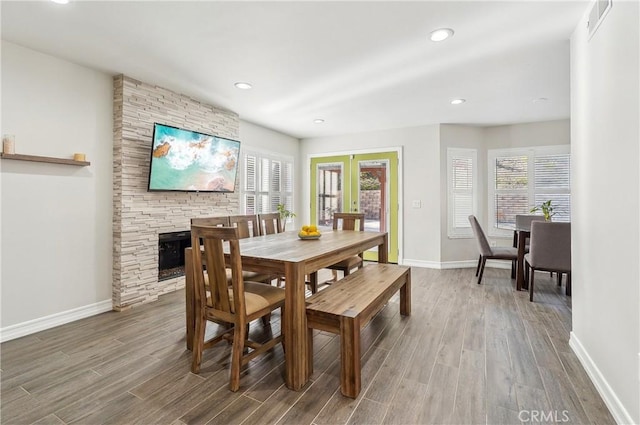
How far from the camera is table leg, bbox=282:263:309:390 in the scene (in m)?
1.87

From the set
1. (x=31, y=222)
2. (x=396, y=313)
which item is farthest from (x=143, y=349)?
(x=396, y=313)

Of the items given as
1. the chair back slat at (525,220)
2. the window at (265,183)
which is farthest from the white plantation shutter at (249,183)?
the chair back slat at (525,220)

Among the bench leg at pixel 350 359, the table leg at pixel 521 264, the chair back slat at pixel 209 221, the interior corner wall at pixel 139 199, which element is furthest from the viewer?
the table leg at pixel 521 264

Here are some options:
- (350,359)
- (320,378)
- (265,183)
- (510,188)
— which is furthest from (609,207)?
(265,183)

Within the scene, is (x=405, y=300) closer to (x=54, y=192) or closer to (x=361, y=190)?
(x=361, y=190)

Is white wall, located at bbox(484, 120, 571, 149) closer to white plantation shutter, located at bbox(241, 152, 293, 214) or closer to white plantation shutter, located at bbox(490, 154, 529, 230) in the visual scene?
white plantation shutter, located at bbox(490, 154, 529, 230)

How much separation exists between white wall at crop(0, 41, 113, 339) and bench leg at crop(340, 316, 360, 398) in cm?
286

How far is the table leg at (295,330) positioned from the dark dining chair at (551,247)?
9.90 feet

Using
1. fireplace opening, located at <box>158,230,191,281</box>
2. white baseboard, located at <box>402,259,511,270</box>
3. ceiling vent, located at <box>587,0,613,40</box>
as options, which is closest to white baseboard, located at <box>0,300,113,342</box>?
fireplace opening, located at <box>158,230,191,281</box>

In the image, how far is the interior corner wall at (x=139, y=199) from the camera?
10.8ft

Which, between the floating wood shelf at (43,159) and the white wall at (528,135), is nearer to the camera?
the floating wood shelf at (43,159)

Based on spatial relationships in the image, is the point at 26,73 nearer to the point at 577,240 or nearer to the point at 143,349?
the point at 143,349

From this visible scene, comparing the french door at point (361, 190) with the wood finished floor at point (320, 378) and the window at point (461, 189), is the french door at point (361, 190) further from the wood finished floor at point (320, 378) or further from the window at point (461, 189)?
the wood finished floor at point (320, 378)

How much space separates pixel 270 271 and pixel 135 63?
2570 mm
